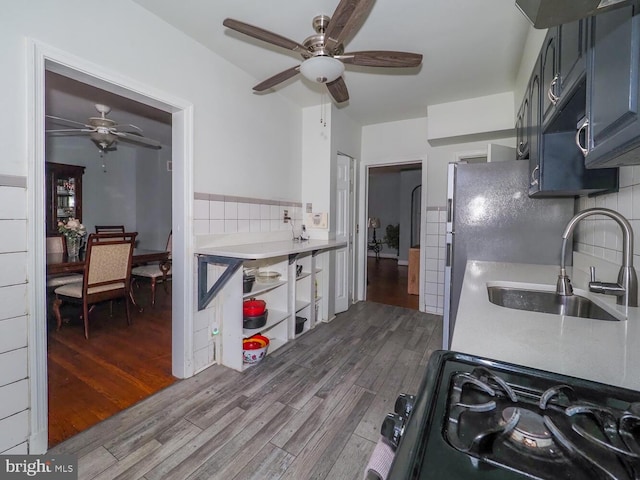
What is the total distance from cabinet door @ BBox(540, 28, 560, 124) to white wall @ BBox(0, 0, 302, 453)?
2.04 meters

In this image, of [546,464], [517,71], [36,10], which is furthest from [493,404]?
[517,71]

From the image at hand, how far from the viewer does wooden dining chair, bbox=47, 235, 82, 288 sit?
293 cm

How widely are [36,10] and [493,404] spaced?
226cm

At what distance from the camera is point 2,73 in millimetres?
1241

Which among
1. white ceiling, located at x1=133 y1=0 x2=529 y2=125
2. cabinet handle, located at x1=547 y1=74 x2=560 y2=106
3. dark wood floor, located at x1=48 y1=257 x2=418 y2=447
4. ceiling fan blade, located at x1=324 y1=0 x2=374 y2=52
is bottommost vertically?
dark wood floor, located at x1=48 y1=257 x2=418 y2=447

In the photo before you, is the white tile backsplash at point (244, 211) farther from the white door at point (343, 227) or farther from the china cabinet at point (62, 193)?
the china cabinet at point (62, 193)

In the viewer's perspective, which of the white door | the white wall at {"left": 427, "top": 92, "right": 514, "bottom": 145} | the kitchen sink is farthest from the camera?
the white door

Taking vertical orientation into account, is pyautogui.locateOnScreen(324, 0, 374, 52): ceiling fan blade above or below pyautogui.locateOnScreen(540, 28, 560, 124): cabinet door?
above

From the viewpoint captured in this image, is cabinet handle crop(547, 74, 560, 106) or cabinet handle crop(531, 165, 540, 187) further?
cabinet handle crop(531, 165, 540, 187)

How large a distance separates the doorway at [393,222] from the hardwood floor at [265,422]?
2887 millimetres

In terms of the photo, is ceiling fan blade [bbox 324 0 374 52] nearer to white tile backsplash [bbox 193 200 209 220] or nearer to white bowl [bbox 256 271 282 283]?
white tile backsplash [bbox 193 200 209 220]

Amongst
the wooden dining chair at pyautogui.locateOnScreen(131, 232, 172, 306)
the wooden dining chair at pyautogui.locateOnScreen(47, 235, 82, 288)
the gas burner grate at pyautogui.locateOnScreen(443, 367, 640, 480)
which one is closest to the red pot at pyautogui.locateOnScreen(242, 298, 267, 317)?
the wooden dining chair at pyautogui.locateOnScreen(131, 232, 172, 306)

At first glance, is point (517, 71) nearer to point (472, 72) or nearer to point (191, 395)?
point (472, 72)

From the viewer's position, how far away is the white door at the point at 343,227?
3450 mm
